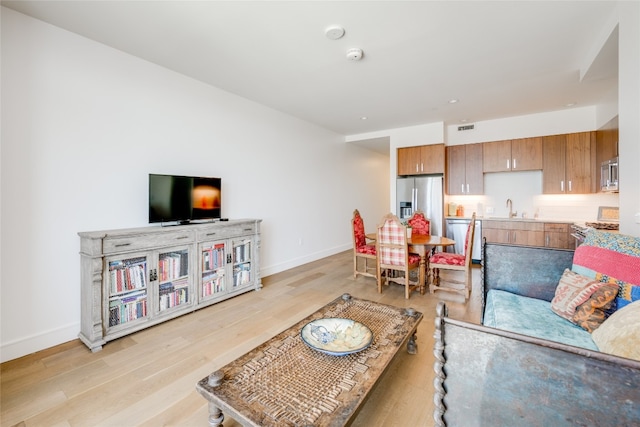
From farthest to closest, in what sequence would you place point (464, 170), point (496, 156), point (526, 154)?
point (464, 170)
point (496, 156)
point (526, 154)

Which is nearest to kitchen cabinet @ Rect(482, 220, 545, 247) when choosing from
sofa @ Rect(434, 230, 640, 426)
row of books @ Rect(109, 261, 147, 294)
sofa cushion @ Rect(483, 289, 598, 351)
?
sofa cushion @ Rect(483, 289, 598, 351)

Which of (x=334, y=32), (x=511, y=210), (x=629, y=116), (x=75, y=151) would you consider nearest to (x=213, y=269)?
(x=75, y=151)

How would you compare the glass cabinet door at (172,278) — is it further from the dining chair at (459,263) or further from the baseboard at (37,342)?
the dining chair at (459,263)

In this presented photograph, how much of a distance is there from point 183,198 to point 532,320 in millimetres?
3317

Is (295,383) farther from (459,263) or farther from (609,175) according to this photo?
(609,175)

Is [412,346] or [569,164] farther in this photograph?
[569,164]

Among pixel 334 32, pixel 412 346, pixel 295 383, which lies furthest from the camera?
pixel 334 32

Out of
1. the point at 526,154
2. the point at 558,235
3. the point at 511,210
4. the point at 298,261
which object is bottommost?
the point at 298,261

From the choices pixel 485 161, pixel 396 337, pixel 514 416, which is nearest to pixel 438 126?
pixel 485 161

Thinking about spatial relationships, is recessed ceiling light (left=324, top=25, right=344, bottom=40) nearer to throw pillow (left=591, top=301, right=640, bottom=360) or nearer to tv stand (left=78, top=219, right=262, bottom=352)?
tv stand (left=78, top=219, right=262, bottom=352)

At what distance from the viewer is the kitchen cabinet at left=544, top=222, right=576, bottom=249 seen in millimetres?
4219

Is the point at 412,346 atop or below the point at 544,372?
below

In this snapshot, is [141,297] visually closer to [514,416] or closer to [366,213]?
[514,416]

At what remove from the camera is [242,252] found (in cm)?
354
